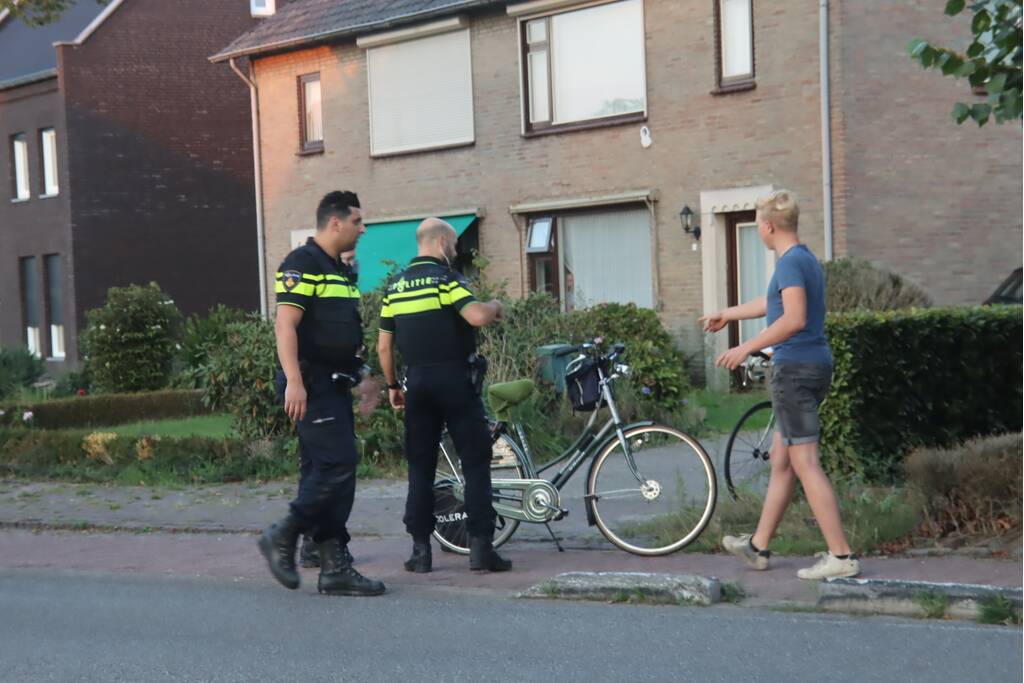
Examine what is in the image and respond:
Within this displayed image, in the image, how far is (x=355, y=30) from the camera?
2448 cm

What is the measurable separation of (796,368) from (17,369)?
1885 cm

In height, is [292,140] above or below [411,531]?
above

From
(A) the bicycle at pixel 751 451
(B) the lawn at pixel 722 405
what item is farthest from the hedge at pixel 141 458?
(A) the bicycle at pixel 751 451

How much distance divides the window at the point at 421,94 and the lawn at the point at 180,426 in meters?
6.12

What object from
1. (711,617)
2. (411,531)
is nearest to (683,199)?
(411,531)

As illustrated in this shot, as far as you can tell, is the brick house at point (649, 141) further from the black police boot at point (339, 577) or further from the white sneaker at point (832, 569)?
the black police boot at point (339, 577)

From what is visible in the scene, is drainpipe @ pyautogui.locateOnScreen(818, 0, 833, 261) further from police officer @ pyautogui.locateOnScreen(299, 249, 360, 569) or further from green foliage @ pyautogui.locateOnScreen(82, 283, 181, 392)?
green foliage @ pyautogui.locateOnScreen(82, 283, 181, 392)

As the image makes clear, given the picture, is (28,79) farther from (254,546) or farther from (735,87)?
(254,546)

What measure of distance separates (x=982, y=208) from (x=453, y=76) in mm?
8543

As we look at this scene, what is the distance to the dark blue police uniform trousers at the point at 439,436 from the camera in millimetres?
7914

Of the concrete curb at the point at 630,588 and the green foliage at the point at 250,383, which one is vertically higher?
the green foliage at the point at 250,383

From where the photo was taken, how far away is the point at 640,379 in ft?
46.7

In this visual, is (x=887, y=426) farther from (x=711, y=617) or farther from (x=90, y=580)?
(x=90, y=580)

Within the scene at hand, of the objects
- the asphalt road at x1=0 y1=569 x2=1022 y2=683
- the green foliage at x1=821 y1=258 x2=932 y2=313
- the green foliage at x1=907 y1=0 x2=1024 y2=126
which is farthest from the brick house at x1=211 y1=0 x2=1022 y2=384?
the asphalt road at x1=0 y1=569 x2=1022 y2=683
